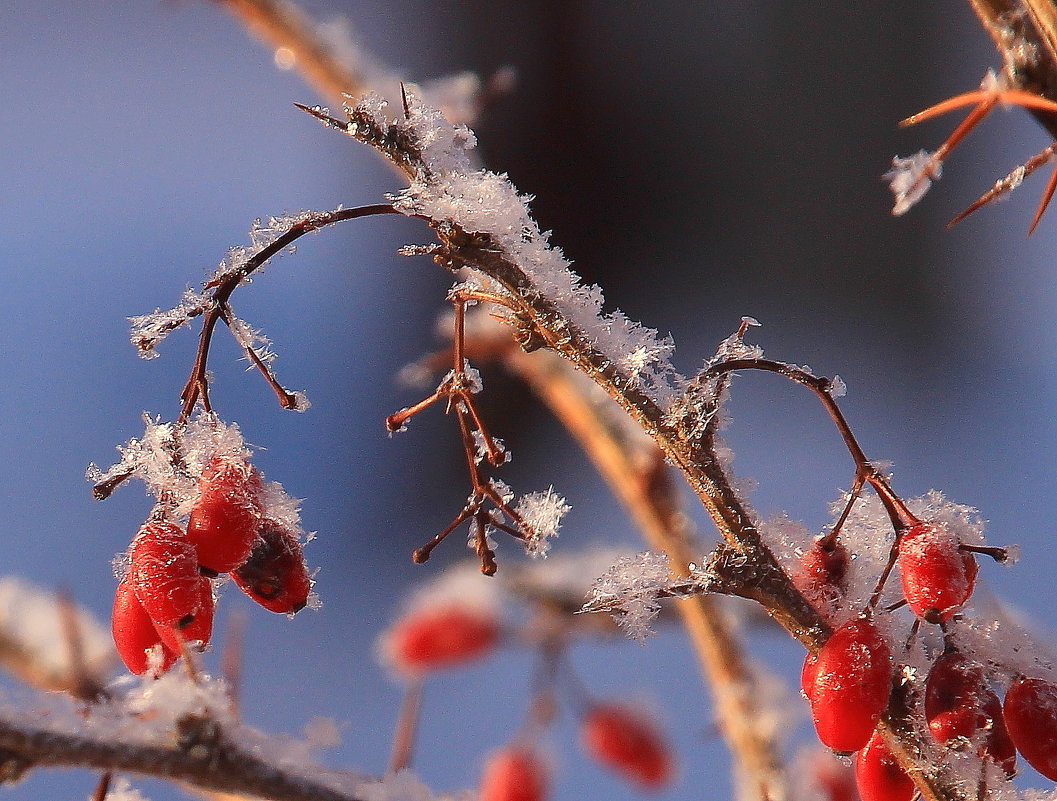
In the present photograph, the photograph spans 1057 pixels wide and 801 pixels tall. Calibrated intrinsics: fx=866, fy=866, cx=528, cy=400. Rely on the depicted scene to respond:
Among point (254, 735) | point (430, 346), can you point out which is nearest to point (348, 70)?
point (254, 735)

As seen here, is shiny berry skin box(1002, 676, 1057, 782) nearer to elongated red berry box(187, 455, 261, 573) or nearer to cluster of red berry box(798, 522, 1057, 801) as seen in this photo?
cluster of red berry box(798, 522, 1057, 801)

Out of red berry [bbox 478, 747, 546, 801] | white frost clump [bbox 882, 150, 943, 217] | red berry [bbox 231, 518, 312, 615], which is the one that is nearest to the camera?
white frost clump [bbox 882, 150, 943, 217]

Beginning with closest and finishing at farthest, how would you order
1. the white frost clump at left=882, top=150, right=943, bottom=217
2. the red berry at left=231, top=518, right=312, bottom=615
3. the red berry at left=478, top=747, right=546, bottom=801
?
the white frost clump at left=882, top=150, right=943, bottom=217 < the red berry at left=231, top=518, right=312, bottom=615 < the red berry at left=478, top=747, right=546, bottom=801

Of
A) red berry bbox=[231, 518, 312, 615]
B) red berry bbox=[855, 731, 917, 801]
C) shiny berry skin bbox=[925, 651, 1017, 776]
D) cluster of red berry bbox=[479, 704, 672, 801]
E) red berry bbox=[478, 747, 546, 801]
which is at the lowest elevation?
red berry bbox=[855, 731, 917, 801]

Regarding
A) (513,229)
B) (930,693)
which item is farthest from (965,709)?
(513,229)

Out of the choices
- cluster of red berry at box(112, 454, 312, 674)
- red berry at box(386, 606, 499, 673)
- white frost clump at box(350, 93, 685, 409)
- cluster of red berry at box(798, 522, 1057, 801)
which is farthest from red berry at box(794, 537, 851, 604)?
red berry at box(386, 606, 499, 673)

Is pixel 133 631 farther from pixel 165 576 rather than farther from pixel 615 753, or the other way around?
pixel 615 753

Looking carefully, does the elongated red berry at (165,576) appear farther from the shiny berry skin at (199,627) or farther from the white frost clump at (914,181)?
the white frost clump at (914,181)
